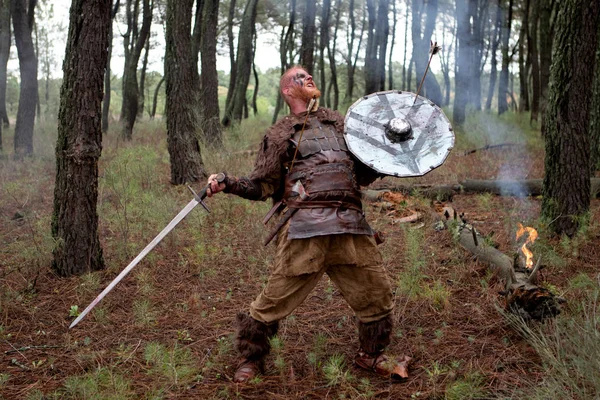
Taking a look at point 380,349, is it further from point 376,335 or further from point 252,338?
point 252,338

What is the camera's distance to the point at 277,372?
3408 millimetres

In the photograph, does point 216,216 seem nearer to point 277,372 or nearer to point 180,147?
point 180,147

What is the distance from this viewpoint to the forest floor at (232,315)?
3.15m

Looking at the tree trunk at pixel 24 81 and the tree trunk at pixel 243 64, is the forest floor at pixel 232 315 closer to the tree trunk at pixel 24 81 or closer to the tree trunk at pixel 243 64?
the tree trunk at pixel 24 81

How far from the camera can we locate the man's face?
3.32m

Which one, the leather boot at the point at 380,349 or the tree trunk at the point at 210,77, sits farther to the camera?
the tree trunk at the point at 210,77

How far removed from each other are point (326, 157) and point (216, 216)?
3.47 metres

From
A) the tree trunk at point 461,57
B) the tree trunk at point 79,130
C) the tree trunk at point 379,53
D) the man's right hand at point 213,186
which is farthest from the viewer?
the tree trunk at point 379,53

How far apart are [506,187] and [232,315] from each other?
4.73 m

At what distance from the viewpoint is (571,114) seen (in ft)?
17.3

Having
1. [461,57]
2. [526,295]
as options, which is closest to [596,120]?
[526,295]

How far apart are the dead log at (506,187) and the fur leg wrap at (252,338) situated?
5064mm

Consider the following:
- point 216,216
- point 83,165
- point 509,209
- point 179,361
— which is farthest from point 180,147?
point 179,361

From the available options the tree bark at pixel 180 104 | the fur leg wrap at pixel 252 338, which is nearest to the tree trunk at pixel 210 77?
the tree bark at pixel 180 104
